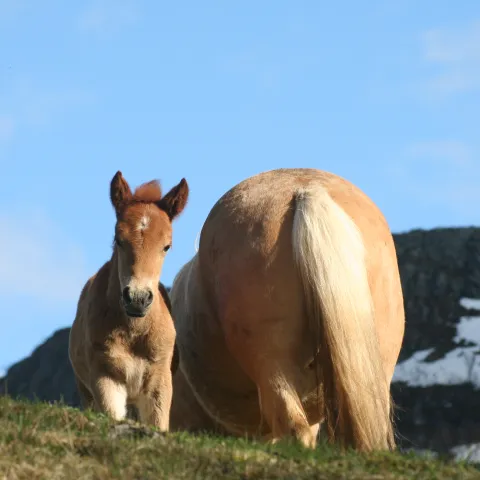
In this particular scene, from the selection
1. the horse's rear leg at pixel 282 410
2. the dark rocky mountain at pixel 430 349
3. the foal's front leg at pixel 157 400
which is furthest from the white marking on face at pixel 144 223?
the dark rocky mountain at pixel 430 349

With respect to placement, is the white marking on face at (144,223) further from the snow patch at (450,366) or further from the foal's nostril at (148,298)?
the snow patch at (450,366)

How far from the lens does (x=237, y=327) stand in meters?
7.55

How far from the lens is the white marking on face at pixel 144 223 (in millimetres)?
7785

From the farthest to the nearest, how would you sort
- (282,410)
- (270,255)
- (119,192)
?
1. (119,192)
2. (270,255)
3. (282,410)

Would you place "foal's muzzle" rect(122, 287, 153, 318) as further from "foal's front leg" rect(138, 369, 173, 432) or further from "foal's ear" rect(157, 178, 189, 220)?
"foal's ear" rect(157, 178, 189, 220)

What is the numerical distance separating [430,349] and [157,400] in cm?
1684

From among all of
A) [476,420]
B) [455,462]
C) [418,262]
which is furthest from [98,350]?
→ [418,262]

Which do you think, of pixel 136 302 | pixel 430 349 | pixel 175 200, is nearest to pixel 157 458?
pixel 136 302

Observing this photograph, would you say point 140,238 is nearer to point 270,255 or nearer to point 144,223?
point 144,223

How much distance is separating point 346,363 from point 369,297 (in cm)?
56

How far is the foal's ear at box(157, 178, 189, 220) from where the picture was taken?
821 centimetres

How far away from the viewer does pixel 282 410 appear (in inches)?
277

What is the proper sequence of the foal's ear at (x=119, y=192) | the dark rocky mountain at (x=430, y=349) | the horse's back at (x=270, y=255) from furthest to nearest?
1. the dark rocky mountain at (x=430, y=349)
2. the foal's ear at (x=119, y=192)
3. the horse's back at (x=270, y=255)

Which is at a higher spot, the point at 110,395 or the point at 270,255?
the point at 270,255
